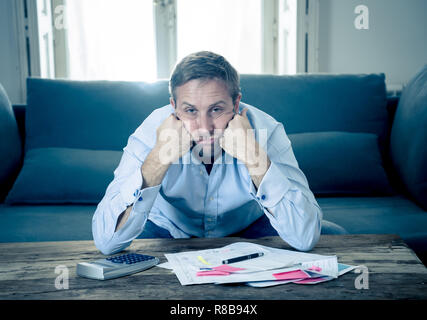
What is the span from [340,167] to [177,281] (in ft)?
4.33

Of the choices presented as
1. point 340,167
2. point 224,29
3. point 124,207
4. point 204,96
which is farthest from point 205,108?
point 224,29

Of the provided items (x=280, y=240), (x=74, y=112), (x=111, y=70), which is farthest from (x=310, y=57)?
(x=280, y=240)

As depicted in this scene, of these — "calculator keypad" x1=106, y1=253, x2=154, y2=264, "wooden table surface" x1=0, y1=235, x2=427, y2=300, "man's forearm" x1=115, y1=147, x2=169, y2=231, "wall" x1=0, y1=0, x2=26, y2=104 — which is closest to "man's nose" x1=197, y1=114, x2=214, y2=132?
"man's forearm" x1=115, y1=147, x2=169, y2=231

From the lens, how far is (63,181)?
6.10ft

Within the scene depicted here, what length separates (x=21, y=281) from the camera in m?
0.83

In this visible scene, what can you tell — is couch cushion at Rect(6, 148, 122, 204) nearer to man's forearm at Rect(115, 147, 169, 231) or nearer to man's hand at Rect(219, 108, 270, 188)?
man's forearm at Rect(115, 147, 169, 231)

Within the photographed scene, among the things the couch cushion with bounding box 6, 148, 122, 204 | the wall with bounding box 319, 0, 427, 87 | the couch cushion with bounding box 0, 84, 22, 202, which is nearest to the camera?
the couch cushion with bounding box 6, 148, 122, 204

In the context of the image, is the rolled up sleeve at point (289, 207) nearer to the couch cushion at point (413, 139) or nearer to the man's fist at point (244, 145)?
the man's fist at point (244, 145)

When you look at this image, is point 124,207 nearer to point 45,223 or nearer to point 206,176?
point 206,176

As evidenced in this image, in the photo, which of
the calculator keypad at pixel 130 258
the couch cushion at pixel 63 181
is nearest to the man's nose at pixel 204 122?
the calculator keypad at pixel 130 258

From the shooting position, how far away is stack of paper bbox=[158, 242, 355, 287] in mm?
807

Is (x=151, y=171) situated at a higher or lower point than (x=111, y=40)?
lower

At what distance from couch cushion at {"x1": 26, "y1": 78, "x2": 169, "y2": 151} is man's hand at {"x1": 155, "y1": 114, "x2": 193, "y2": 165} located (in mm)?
889

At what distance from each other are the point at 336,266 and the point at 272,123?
1.93ft
